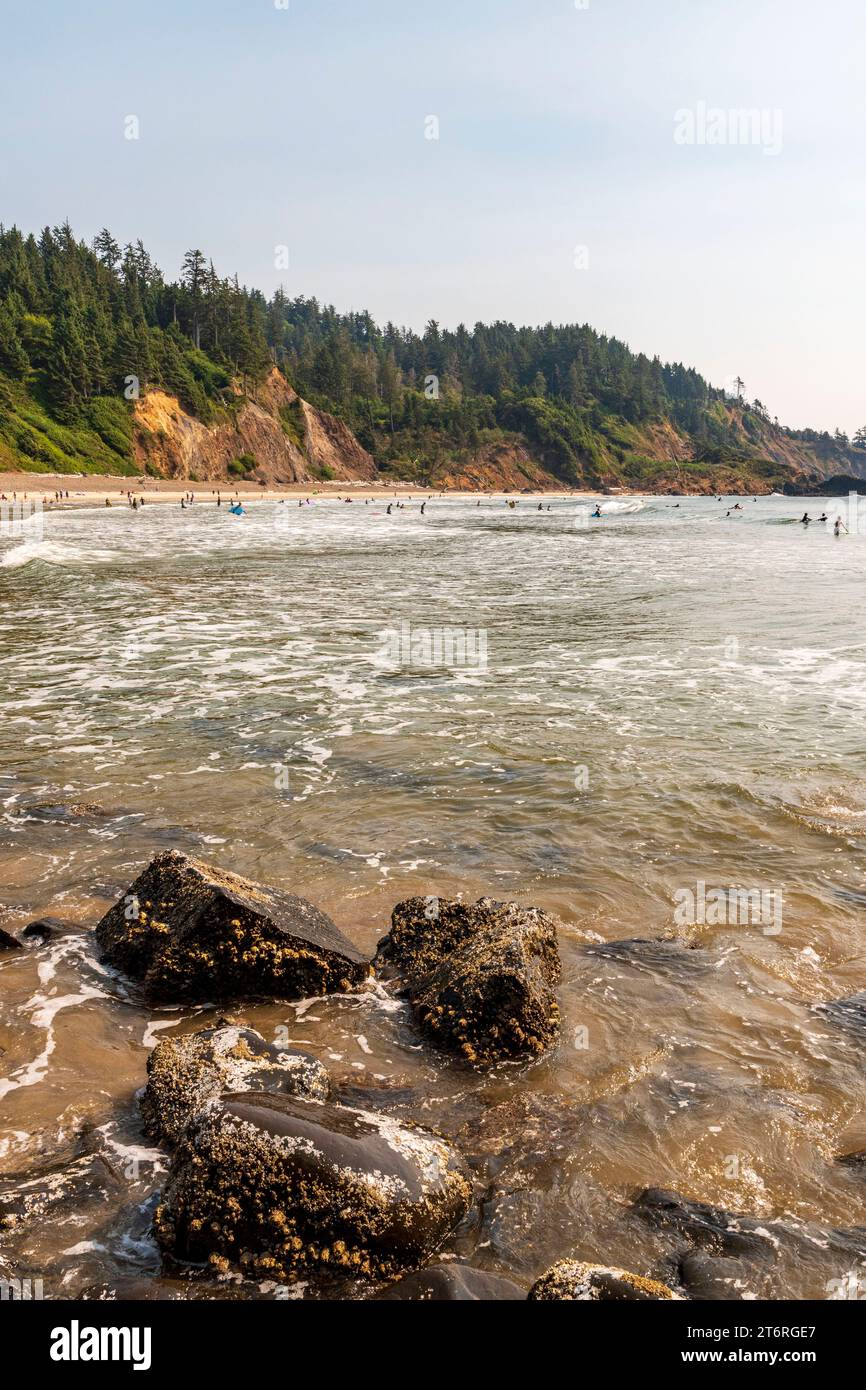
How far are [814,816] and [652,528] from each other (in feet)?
232

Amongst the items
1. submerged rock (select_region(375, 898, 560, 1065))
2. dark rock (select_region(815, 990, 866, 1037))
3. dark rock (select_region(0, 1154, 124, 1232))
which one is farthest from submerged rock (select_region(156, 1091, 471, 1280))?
dark rock (select_region(815, 990, 866, 1037))

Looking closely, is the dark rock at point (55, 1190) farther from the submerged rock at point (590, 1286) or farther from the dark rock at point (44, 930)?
the dark rock at point (44, 930)

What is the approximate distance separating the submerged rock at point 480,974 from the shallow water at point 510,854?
230 millimetres

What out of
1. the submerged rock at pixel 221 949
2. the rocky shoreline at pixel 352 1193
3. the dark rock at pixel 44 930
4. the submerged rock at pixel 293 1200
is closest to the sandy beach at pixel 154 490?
the dark rock at pixel 44 930

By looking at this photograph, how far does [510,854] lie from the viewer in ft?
29.9

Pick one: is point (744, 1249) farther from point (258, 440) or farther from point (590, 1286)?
point (258, 440)

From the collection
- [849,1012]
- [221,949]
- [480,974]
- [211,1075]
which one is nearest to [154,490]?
[221,949]

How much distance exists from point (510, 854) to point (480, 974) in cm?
320

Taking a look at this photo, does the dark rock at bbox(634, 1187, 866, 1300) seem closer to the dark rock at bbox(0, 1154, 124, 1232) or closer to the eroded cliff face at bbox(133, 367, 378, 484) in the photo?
the dark rock at bbox(0, 1154, 124, 1232)

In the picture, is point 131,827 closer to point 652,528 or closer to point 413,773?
point 413,773

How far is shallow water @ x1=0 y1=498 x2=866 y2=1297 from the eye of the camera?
15.7 ft

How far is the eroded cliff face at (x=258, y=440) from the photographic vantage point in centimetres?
11112

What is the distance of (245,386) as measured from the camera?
13462cm

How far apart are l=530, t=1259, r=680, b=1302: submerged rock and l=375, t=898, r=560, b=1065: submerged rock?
2252mm
